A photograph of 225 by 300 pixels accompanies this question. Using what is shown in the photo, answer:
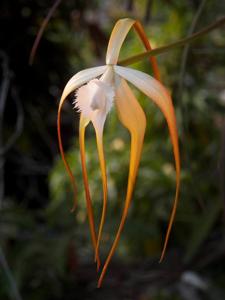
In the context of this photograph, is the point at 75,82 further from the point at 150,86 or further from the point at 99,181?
the point at 99,181

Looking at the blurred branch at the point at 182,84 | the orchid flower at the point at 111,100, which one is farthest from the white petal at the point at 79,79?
the blurred branch at the point at 182,84

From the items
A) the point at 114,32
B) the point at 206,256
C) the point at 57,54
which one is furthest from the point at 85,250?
the point at 114,32

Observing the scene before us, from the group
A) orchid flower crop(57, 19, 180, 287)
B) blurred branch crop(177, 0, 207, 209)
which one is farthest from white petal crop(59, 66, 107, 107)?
blurred branch crop(177, 0, 207, 209)

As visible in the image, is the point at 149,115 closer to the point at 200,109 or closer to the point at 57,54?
the point at 200,109

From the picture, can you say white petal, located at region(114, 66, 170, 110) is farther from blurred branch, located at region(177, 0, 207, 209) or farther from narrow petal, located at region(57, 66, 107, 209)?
blurred branch, located at region(177, 0, 207, 209)

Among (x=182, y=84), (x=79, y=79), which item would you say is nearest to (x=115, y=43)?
(x=79, y=79)

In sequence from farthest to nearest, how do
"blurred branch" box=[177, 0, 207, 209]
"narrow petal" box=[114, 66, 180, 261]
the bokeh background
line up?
the bokeh background → "blurred branch" box=[177, 0, 207, 209] → "narrow petal" box=[114, 66, 180, 261]
